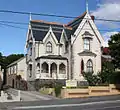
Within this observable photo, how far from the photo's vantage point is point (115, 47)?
117ft

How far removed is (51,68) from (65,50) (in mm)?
3651

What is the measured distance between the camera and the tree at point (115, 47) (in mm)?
35469

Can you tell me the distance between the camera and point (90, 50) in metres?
45.8

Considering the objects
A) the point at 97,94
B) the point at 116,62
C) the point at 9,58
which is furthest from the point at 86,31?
the point at 9,58

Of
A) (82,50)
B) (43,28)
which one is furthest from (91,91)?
(43,28)

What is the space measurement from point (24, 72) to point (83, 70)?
11.3m

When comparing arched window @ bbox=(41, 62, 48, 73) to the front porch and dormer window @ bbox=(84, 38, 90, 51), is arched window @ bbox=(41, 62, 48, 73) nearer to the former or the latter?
the front porch

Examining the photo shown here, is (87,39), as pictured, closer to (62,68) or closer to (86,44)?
(86,44)

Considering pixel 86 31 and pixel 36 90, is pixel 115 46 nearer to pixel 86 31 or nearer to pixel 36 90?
pixel 86 31

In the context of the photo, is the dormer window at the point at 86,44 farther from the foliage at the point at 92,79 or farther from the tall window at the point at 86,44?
the foliage at the point at 92,79

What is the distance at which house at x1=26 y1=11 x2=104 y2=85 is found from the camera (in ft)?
148

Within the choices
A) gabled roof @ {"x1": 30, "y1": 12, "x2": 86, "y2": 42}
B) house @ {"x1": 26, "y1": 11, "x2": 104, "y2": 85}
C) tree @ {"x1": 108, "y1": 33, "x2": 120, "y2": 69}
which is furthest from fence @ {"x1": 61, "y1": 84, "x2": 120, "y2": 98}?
gabled roof @ {"x1": 30, "y1": 12, "x2": 86, "y2": 42}

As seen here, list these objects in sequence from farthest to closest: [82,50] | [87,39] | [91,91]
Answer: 1. [87,39]
2. [82,50]
3. [91,91]

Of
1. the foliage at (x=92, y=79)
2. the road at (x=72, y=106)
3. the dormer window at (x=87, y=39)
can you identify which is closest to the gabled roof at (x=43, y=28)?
the dormer window at (x=87, y=39)
